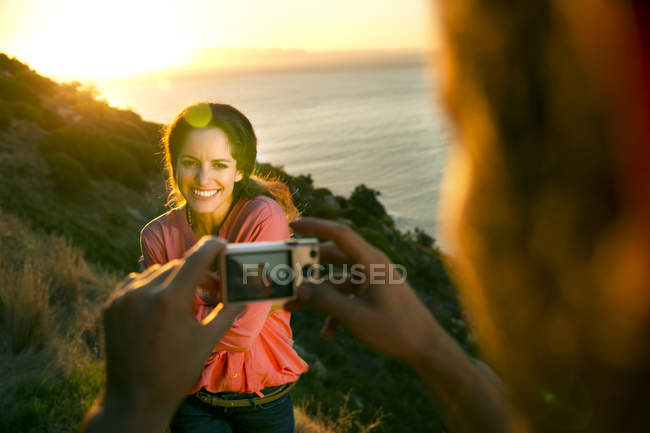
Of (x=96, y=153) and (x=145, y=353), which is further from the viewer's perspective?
(x=96, y=153)

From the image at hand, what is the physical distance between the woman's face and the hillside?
6.93 feet

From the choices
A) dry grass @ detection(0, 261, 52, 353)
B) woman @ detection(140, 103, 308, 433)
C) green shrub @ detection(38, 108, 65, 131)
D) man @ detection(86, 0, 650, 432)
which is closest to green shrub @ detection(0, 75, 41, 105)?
green shrub @ detection(38, 108, 65, 131)

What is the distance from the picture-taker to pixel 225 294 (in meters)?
1.27

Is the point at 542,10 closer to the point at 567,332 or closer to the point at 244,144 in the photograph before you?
the point at 567,332

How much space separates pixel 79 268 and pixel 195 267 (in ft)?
21.9

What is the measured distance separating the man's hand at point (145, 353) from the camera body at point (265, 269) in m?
0.28

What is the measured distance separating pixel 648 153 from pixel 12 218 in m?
9.45

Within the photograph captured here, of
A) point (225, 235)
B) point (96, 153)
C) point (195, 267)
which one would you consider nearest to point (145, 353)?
point (195, 267)

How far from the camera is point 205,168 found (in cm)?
225

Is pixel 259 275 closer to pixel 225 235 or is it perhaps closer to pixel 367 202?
pixel 225 235

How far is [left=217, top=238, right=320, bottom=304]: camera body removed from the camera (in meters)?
1.24

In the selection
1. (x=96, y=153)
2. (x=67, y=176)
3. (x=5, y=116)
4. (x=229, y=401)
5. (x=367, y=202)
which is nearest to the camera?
(x=229, y=401)

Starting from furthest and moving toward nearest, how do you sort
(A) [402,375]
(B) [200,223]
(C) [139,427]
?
1. (A) [402,375]
2. (B) [200,223]
3. (C) [139,427]

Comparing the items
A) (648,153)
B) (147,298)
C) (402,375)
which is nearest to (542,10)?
(648,153)
